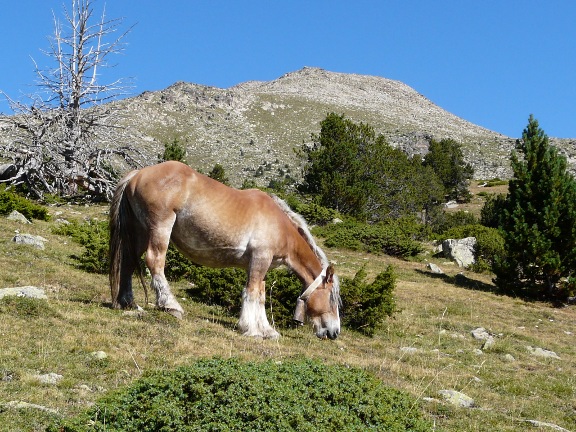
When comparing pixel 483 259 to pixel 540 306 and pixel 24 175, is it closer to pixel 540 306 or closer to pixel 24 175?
pixel 540 306

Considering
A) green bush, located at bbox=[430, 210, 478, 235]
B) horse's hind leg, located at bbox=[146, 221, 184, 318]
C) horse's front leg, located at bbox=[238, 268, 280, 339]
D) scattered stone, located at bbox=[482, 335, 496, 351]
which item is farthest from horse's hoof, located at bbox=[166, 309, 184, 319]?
green bush, located at bbox=[430, 210, 478, 235]

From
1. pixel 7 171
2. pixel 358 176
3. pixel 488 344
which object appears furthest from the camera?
pixel 358 176

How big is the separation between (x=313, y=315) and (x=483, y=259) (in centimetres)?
1965

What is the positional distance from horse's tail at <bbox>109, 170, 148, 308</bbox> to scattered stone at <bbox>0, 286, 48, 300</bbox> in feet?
3.51

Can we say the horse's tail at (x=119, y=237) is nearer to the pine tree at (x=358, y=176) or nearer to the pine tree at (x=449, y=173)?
the pine tree at (x=358, y=176)

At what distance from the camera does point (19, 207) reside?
20.0 meters

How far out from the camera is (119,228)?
9.56 metres

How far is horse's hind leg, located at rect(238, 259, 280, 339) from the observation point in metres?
9.24

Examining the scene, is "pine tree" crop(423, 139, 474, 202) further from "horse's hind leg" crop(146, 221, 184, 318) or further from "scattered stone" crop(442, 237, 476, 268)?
"horse's hind leg" crop(146, 221, 184, 318)

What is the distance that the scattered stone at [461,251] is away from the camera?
89.9 ft

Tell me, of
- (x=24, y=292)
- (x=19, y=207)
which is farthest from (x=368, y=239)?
(x=24, y=292)

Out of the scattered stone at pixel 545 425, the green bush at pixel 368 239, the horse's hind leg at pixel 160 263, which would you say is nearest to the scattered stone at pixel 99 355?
the horse's hind leg at pixel 160 263

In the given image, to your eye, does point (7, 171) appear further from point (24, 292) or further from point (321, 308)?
point (321, 308)

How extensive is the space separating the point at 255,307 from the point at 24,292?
3.53 metres
